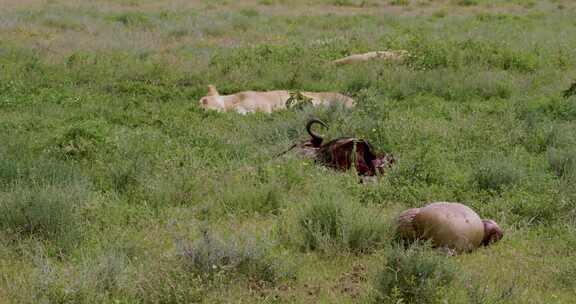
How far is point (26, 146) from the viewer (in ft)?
23.5

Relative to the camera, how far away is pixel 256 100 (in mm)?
9672

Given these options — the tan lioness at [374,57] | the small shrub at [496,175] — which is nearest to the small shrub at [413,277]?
the small shrub at [496,175]

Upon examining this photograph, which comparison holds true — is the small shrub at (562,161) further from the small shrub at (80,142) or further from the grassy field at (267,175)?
the small shrub at (80,142)

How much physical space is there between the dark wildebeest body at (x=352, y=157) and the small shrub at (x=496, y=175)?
0.88 m

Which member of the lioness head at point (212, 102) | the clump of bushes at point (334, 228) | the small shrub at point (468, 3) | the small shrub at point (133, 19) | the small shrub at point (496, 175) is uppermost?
the clump of bushes at point (334, 228)

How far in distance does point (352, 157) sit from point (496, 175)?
4.13 ft

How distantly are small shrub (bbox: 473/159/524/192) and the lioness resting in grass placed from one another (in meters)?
3.18

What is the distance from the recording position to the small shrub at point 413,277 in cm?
416

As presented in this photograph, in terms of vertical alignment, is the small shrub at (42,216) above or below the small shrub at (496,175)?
above

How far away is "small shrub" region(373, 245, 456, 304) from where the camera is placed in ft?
13.6

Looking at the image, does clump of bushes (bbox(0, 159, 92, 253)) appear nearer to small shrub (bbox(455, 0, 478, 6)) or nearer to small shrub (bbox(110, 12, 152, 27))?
small shrub (bbox(110, 12, 152, 27))

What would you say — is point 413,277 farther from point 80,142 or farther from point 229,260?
point 80,142

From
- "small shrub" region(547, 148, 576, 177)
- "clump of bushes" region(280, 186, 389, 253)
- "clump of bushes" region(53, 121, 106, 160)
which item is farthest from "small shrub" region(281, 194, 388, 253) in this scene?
"clump of bushes" region(53, 121, 106, 160)

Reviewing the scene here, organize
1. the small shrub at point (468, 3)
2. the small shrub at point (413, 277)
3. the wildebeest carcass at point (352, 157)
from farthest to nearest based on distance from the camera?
the small shrub at point (468, 3) < the wildebeest carcass at point (352, 157) < the small shrub at point (413, 277)
